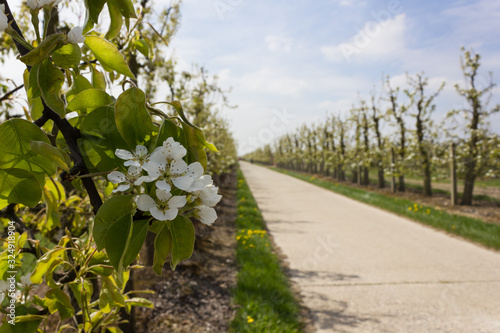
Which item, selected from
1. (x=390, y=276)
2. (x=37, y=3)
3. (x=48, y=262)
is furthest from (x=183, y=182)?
(x=390, y=276)

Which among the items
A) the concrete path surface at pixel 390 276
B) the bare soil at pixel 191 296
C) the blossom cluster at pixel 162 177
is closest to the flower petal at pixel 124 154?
the blossom cluster at pixel 162 177

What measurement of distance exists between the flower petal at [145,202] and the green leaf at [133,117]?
104mm

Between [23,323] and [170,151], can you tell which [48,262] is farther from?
[170,151]

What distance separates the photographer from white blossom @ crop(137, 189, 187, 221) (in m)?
0.50

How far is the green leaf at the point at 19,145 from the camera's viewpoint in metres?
0.51

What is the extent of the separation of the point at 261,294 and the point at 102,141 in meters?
3.61

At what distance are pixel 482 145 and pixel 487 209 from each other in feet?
7.78

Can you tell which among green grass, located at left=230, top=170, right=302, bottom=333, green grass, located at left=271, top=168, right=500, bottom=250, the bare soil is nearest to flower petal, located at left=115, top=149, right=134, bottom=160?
the bare soil

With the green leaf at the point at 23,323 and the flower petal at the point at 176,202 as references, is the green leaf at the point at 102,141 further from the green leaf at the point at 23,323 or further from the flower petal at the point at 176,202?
the green leaf at the point at 23,323

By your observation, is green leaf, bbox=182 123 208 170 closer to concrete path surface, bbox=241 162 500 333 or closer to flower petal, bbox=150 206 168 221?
flower petal, bbox=150 206 168 221

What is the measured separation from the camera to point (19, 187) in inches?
20.8

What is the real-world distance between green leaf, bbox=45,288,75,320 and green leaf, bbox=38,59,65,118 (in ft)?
1.80

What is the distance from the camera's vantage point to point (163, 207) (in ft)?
1.70

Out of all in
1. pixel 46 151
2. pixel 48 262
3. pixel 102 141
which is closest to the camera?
pixel 46 151
